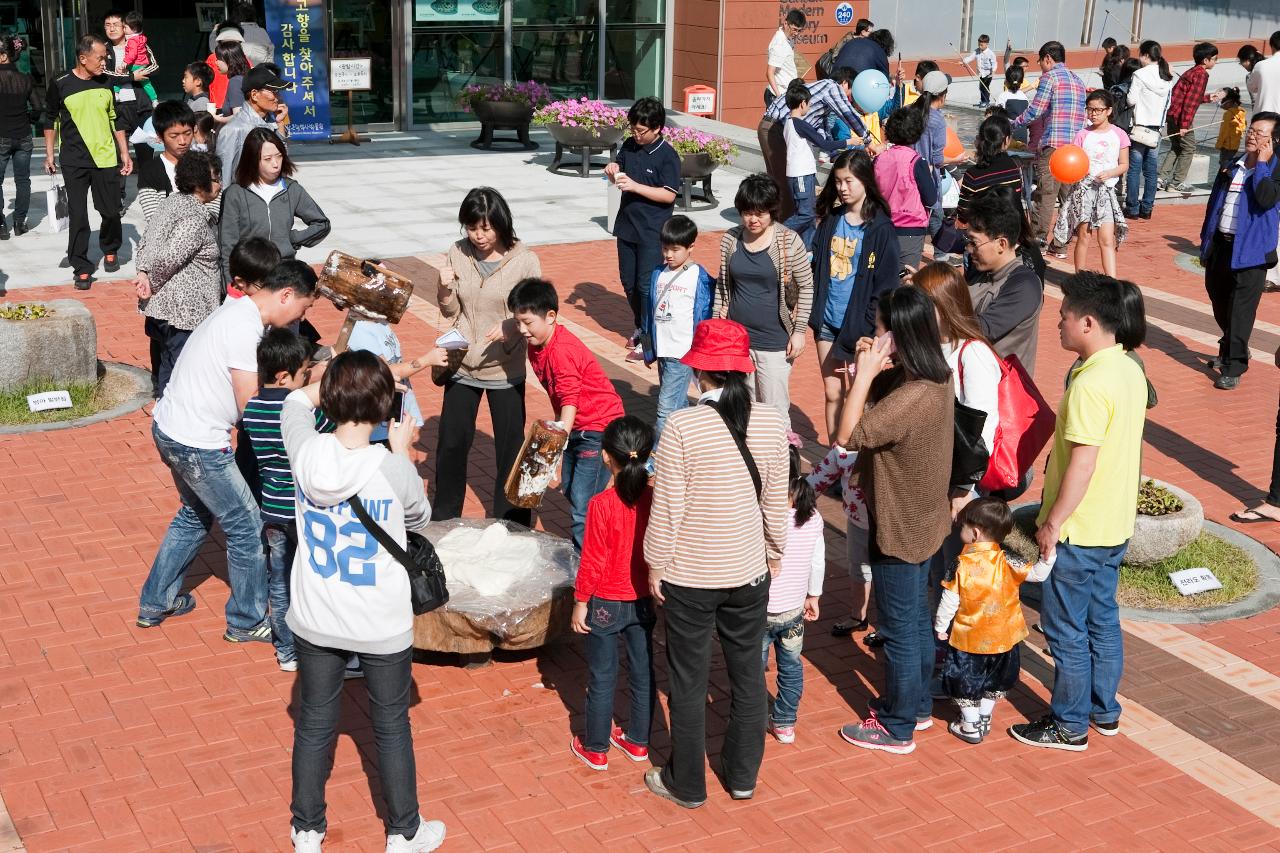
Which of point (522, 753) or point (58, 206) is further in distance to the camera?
point (58, 206)

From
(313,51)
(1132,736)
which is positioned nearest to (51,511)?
(1132,736)

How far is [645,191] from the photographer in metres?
10.5

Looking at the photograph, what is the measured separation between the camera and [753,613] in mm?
5469

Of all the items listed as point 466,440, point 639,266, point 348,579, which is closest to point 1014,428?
point 466,440

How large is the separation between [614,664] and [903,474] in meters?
1.40

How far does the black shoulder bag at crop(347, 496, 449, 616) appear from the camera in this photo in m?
4.83

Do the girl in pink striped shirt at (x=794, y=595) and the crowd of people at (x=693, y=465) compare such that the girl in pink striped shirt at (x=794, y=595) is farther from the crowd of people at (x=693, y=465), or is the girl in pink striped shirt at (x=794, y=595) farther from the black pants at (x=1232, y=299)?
the black pants at (x=1232, y=299)

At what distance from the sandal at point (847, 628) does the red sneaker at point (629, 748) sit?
1523 millimetres

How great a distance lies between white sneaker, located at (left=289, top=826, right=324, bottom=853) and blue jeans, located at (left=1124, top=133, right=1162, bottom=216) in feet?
49.2

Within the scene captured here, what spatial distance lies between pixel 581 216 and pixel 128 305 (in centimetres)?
562

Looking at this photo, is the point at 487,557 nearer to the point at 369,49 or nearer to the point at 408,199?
the point at 408,199

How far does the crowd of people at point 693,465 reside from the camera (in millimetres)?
5102

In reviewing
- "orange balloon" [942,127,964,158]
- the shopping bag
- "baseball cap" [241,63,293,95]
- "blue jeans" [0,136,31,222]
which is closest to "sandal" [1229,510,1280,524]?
"orange balloon" [942,127,964,158]

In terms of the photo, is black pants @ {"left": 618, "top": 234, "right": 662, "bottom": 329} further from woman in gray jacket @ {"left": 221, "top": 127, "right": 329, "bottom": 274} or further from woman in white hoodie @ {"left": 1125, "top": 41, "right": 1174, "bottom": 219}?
woman in white hoodie @ {"left": 1125, "top": 41, "right": 1174, "bottom": 219}
